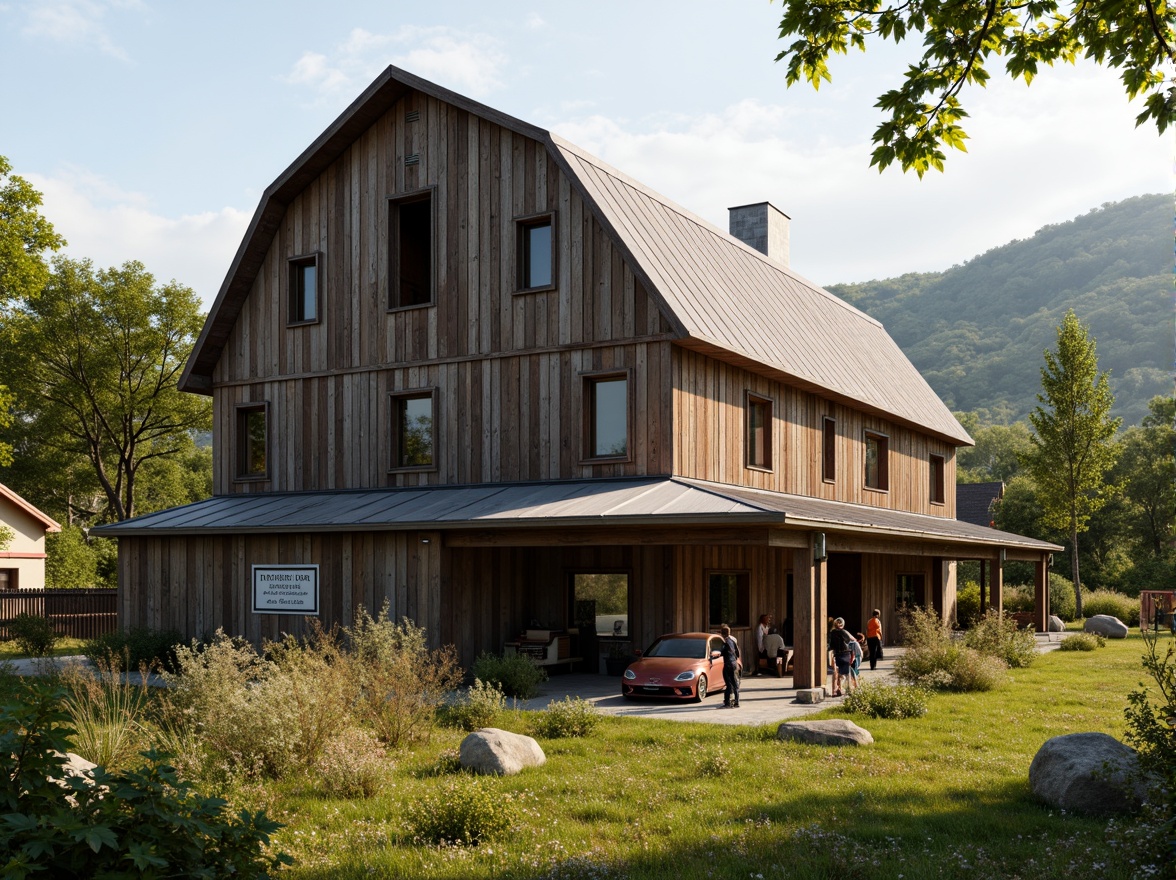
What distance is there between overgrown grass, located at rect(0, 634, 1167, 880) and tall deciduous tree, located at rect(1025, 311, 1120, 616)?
28.7 m

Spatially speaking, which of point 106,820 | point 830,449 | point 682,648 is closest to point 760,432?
point 830,449

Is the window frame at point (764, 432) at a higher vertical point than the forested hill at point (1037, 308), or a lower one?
lower

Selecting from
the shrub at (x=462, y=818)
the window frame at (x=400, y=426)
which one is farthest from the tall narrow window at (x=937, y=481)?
the shrub at (x=462, y=818)

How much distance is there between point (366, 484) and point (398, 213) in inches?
234

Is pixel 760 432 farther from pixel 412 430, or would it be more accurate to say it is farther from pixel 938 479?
pixel 938 479

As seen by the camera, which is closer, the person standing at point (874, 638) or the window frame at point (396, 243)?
the window frame at point (396, 243)

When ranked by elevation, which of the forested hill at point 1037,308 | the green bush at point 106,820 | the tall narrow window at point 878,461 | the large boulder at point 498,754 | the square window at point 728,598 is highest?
the forested hill at point 1037,308

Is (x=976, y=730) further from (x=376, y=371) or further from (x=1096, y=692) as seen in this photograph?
(x=376, y=371)

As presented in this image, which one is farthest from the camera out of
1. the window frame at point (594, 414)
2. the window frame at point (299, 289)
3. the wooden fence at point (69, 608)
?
the wooden fence at point (69, 608)

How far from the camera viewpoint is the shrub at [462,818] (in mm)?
9000

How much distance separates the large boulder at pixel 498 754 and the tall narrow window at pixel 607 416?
30.4 feet

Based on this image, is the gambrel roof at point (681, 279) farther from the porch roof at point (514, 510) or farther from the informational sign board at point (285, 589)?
the informational sign board at point (285, 589)

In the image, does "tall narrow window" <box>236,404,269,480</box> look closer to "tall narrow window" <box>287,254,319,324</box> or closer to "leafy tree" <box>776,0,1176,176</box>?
"tall narrow window" <box>287,254,319,324</box>

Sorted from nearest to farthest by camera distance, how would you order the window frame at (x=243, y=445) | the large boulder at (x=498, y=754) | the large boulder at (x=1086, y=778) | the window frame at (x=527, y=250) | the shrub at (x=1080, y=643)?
the large boulder at (x=1086, y=778), the large boulder at (x=498, y=754), the window frame at (x=527, y=250), the window frame at (x=243, y=445), the shrub at (x=1080, y=643)
